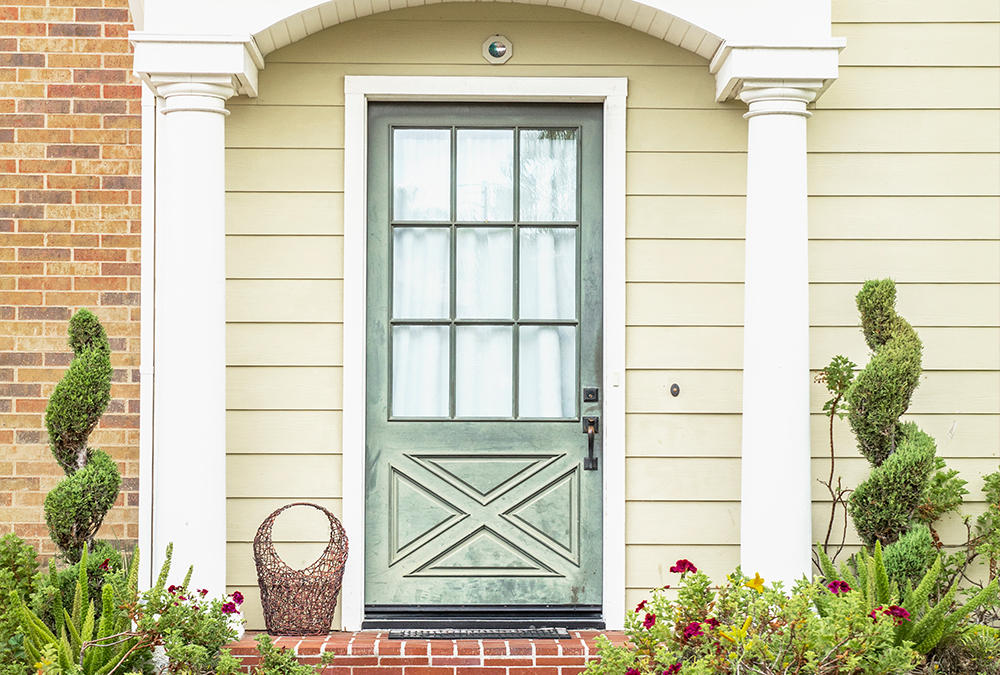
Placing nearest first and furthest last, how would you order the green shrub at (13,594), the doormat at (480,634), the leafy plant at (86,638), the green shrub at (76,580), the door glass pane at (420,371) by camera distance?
the leafy plant at (86,638)
the green shrub at (13,594)
the green shrub at (76,580)
the doormat at (480,634)
the door glass pane at (420,371)

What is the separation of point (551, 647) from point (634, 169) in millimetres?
1947

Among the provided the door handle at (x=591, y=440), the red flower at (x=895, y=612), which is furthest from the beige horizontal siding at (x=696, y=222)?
the red flower at (x=895, y=612)

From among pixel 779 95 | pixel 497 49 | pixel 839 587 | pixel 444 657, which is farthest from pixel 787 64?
pixel 444 657

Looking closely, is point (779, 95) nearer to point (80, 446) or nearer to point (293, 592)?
point (293, 592)

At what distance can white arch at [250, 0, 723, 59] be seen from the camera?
3969 millimetres

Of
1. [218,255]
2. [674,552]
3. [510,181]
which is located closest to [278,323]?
[218,255]

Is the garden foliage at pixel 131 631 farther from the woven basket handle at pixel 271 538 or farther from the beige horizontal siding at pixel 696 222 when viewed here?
the beige horizontal siding at pixel 696 222

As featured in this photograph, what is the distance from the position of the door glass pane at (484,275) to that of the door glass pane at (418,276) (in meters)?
0.06

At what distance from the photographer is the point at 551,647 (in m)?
3.90

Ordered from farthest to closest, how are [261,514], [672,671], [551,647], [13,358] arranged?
[13,358], [261,514], [551,647], [672,671]

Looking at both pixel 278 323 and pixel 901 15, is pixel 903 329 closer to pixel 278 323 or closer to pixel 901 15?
pixel 901 15

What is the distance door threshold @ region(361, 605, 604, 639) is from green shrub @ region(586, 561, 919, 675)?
797 millimetres

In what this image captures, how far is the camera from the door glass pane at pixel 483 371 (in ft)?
14.5

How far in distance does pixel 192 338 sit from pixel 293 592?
1053mm
